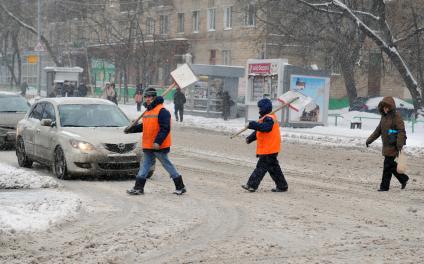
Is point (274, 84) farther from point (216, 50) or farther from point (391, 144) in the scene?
point (216, 50)

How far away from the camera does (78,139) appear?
12617 mm

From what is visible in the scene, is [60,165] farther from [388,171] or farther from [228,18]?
[228,18]

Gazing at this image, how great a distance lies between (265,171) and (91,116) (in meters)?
3.89

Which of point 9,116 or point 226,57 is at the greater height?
point 226,57

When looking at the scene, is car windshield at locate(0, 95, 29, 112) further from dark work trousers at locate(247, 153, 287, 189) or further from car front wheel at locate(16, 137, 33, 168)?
dark work trousers at locate(247, 153, 287, 189)

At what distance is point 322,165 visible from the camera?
54.5 ft

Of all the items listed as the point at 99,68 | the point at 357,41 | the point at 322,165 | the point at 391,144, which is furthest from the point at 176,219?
the point at 99,68

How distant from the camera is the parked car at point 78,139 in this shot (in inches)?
492

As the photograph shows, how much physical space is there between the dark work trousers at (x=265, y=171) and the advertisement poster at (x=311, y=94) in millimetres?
18318

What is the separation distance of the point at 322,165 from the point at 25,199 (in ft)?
27.3

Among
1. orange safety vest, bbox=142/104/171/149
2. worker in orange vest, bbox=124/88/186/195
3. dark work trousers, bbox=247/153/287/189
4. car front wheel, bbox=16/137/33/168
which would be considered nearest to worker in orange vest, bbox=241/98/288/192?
dark work trousers, bbox=247/153/287/189

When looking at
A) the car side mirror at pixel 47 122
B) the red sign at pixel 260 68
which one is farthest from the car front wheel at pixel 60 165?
the red sign at pixel 260 68

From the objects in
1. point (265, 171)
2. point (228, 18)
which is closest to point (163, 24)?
point (228, 18)

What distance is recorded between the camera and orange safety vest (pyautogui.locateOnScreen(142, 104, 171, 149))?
1095cm
